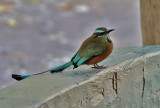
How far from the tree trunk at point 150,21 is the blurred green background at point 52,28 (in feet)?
9.41

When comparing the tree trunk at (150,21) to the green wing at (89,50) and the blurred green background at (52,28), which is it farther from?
the blurred green background at (52,28)

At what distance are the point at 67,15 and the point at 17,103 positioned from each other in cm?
662

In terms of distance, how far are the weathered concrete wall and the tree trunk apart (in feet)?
2.06

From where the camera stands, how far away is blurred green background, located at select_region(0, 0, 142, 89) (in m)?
6.57

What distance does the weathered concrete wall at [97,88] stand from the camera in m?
2.27

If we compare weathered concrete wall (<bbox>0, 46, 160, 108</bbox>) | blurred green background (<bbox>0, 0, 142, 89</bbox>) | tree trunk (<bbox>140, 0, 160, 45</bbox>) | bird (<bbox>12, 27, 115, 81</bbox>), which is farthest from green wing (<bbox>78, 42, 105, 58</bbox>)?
blurred green background (<bbox>0, 0, 142, 89</bbox>)

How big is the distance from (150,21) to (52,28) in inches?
185

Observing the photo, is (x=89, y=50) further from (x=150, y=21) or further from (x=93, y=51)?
(x=150, y=21)

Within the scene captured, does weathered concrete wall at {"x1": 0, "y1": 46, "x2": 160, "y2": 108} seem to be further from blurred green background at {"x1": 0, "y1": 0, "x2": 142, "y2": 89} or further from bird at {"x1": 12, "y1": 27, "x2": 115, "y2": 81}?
blurred green background at {"x1": 0, "y1": 0, "x2": 142, "y2": 89}

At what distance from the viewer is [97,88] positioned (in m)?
2.44

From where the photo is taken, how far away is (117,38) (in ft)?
24.2

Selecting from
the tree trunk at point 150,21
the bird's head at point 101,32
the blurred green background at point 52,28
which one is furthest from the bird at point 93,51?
the blurred green background at point 52,28

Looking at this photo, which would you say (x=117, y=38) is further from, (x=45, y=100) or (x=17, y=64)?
(x=45, y=100)

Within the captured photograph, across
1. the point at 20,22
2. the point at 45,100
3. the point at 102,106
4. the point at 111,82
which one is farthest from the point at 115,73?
the point at 20,22
